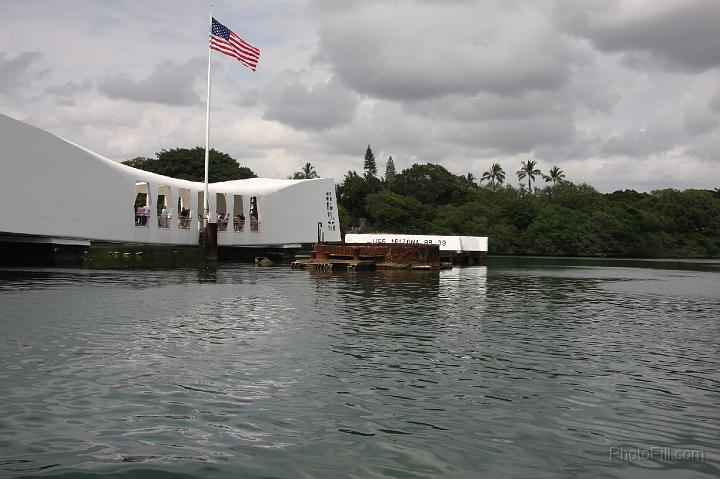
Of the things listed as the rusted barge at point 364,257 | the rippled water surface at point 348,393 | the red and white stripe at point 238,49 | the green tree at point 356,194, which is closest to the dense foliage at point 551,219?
the green tree at point 356,194

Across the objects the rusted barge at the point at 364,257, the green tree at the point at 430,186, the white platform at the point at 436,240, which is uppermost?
the green tree at the point at 430,186

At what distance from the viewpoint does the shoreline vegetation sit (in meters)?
86.9

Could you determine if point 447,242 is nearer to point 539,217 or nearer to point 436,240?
point 436,240

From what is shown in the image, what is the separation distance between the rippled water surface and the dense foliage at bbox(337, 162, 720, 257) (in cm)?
7144

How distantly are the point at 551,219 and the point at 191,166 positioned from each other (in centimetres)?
4803

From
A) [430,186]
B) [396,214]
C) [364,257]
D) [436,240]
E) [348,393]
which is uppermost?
[430,186]

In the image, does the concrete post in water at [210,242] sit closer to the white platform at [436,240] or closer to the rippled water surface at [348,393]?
the white platform at [436,240]

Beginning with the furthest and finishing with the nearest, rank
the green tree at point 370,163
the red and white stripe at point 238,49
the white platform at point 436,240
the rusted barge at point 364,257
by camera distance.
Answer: the green tree at point 370,163
the white platform at point 436,240
the rusted barge at point 364,257
the red and white stripe at point 238,49

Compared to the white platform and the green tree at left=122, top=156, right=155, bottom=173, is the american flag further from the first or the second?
the green tree at left=122, top=156, right=155, bottom=173

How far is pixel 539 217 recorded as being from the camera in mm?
88750

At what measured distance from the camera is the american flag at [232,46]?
36.6m

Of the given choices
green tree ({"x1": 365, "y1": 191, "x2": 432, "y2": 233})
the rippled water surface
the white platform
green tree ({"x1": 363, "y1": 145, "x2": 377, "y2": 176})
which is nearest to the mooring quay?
the white platform

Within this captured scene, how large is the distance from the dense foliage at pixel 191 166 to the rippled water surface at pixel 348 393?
71.3 metres

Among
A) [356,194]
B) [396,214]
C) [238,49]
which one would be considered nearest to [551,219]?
[396,214]
